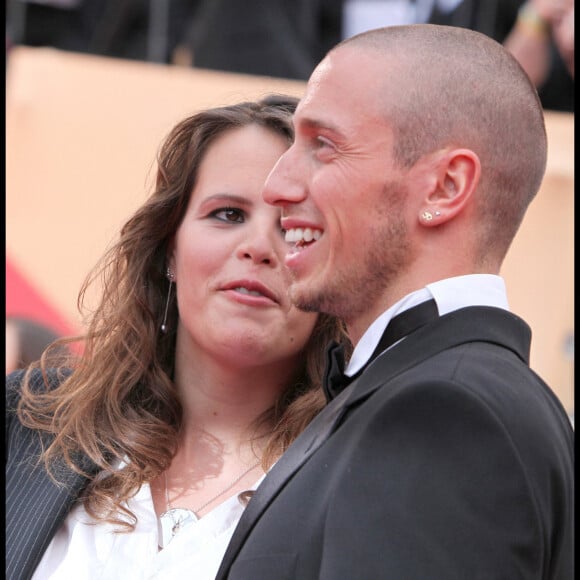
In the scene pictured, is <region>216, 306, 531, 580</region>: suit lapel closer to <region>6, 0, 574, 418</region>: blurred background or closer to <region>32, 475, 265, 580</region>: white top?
<region>32, 475, 265, 580</region>: white top

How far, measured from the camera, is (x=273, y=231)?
233cm

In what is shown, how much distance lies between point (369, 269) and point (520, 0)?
4.28 m

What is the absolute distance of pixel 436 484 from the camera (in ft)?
4.26

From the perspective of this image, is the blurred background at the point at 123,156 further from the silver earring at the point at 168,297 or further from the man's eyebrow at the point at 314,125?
the man's eyebrow at the point at 314,125

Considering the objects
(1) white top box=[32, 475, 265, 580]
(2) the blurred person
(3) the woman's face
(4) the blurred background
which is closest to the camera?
(1) white top box=[32, 475, 265, 580]

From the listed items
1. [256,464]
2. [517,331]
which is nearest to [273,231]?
[256,464]

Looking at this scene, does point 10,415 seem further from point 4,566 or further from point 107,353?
point 4,566

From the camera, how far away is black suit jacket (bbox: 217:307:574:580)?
1.29 m

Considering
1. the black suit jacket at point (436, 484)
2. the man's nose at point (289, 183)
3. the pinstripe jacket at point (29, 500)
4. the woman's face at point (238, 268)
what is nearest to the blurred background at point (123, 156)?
the woman's face at point (238, 268)

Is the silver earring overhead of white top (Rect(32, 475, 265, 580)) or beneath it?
overhead

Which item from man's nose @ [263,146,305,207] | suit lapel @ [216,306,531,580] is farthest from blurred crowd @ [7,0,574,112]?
suit lapel @ [216,306,531,580]

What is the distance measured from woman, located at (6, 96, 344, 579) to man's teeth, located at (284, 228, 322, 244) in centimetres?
58

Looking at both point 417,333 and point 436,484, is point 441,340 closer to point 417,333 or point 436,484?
point 417,333

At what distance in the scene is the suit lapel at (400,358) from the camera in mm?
1495
